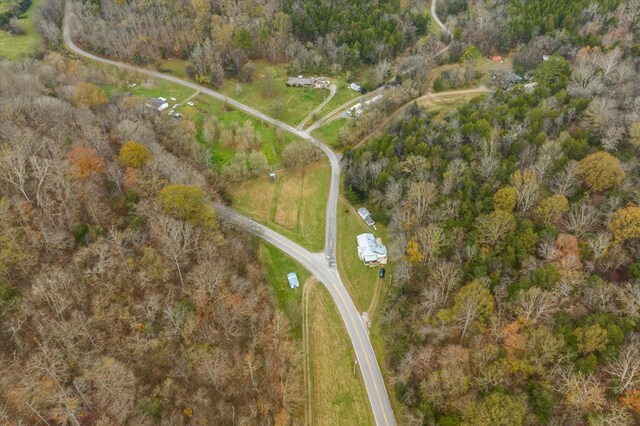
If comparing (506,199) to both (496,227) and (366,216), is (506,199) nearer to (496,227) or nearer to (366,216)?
(496,227)

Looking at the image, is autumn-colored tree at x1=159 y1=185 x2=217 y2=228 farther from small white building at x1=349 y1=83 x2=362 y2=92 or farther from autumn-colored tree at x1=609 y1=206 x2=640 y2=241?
small white building at x1=349 y1=83 x2=362 y2=92

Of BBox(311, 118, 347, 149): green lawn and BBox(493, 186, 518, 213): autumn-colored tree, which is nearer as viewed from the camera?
BBox(493, 186, 518, 213): autumn-colored tree

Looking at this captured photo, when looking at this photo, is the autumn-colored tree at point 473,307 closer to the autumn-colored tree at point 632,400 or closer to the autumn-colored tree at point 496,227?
the autumn-colored tree at point 496,227

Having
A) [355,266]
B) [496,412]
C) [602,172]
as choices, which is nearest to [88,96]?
[355,266]

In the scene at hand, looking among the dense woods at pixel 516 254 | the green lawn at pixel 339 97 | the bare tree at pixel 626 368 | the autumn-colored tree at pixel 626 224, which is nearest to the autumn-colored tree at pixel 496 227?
the dense woods at pixel 516 254

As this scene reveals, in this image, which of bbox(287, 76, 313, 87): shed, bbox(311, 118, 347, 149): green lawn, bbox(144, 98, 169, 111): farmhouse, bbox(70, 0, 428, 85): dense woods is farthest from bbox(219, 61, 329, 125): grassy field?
bbox(144, 98, 169, 111): farmhouse
